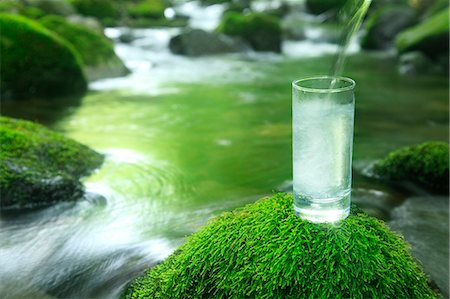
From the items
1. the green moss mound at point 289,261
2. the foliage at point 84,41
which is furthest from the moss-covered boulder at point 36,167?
the foliage at point 84,41

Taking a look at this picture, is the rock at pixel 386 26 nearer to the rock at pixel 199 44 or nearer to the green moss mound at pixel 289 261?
the rock at pixel 199 44

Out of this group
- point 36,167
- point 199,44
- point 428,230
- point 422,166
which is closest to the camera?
point 428,230

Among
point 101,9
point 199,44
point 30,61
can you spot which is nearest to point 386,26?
point 199,44

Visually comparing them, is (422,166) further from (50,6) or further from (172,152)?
(50,6)

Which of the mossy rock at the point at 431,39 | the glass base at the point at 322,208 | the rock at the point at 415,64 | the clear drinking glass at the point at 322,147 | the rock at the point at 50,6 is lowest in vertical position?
the rock at the point at 415,64

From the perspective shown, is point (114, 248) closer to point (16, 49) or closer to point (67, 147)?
point (67, 147)

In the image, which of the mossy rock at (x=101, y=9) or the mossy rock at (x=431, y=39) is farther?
the mossy rock at (x=101, y=9)
